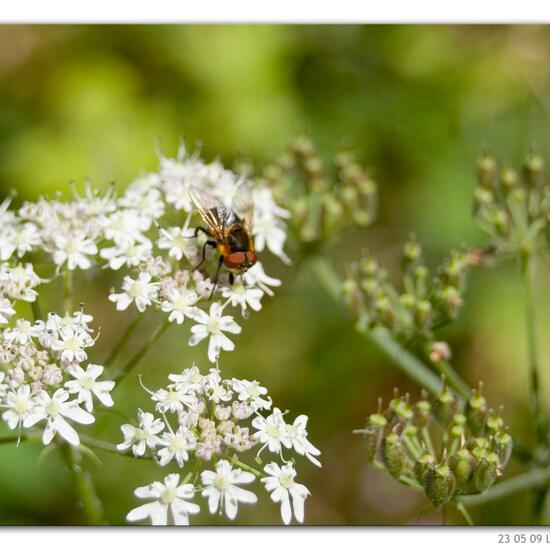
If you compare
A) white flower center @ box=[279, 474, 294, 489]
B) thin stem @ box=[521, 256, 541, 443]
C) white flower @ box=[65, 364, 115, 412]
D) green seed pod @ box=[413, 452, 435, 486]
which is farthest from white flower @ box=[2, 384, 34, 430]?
thin stem @ box=[521, 256, 541, 443]

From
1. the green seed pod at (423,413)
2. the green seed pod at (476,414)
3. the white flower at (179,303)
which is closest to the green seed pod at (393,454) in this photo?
the green seed pod at (423,413)

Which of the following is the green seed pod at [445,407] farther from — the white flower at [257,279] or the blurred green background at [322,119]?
the blurred green background at [322,119]

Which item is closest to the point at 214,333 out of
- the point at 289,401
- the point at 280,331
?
the point at 289,401

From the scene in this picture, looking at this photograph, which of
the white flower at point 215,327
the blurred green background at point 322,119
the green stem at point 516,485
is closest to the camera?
the white flower at point 215,327

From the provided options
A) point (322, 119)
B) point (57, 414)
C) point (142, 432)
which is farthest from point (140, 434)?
point (322, 119)

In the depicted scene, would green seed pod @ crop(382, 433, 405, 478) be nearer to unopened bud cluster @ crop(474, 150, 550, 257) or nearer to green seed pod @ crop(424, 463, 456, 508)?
green seed pod @ crop(424, 463, 456, 508)
